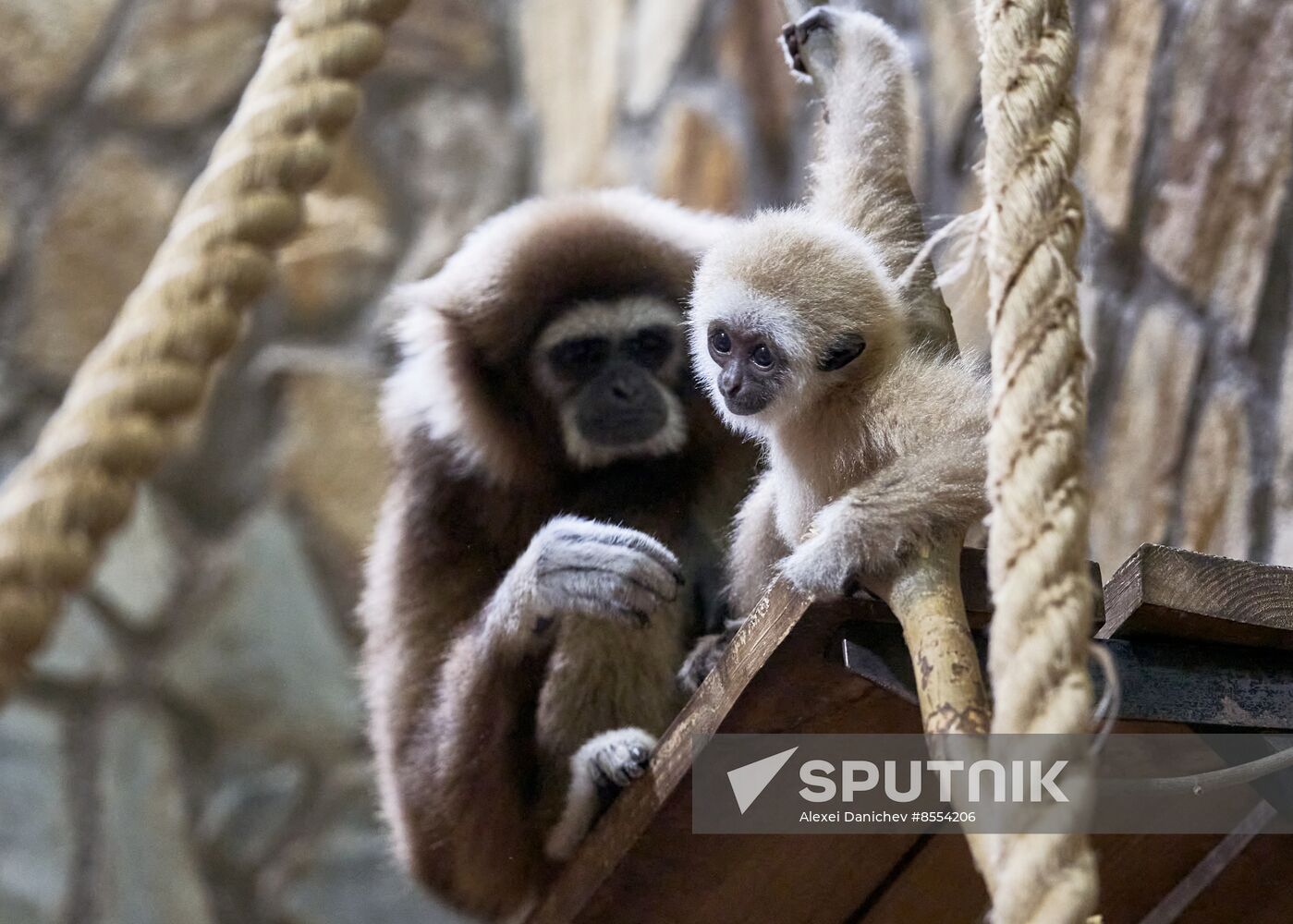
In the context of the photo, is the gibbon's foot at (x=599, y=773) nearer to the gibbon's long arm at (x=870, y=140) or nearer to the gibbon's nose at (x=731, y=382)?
the gibbon's nose at (x=731, y=382)

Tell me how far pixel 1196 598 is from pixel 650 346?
52.6 inches

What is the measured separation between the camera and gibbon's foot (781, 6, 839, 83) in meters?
2.00

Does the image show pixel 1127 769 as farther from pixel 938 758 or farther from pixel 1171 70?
pixel 1171 70

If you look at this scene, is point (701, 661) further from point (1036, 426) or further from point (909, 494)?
point (1036, 426)

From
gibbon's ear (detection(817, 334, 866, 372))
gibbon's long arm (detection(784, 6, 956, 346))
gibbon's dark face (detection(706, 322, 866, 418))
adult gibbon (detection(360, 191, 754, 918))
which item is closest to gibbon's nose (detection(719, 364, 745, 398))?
gibbon's dark face (detection(706, 322, 866, 418))

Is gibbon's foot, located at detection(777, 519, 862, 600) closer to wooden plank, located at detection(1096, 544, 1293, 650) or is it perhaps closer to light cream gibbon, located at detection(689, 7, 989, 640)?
light cream gibbon, located at detection(689, 7, 989, 640)

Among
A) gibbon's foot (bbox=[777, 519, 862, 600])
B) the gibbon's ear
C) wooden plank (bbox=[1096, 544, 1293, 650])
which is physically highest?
the gibbon's ear

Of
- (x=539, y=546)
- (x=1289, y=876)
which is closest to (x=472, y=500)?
(x=539, y=546)

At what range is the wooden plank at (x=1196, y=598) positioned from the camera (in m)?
1.42

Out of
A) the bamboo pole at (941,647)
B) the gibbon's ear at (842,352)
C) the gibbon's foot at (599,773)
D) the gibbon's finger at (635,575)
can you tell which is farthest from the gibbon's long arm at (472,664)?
the bamboo pole at (941,647)

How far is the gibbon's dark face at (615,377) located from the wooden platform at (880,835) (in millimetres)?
836

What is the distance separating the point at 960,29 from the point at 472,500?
1.96 metres

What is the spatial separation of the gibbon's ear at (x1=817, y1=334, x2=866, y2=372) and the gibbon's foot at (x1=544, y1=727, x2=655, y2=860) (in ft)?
1.95

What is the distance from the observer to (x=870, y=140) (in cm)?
192
